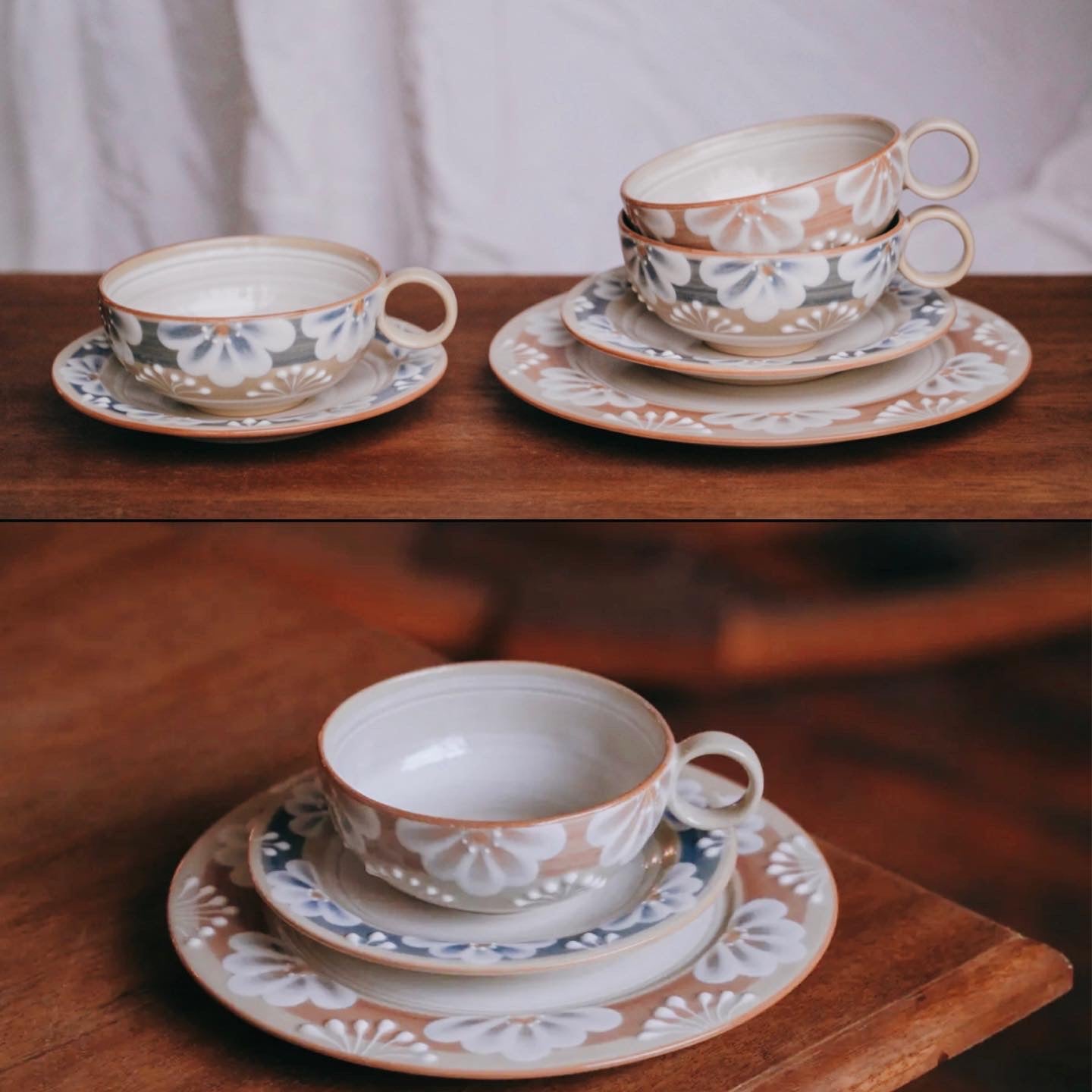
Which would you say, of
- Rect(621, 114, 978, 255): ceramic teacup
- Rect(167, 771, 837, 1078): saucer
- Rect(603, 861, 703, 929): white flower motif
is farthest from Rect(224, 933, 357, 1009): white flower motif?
Rect(621, 114, 978, 255): ceramic teacup

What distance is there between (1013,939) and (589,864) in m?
0.21

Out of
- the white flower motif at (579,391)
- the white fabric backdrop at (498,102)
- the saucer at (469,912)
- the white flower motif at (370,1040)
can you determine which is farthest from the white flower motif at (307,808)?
the white fabric backdrop at (498,102)

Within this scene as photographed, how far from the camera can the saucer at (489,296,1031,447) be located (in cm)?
53

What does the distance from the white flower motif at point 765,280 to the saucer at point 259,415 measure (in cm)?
11

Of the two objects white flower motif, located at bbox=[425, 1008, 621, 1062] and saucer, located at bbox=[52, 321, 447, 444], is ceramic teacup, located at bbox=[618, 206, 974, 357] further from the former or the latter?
white flower motif, located at bbox=[425, 1008, 621, 1062]

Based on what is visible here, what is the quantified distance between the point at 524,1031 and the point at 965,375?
30cm

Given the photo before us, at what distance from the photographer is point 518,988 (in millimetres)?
595

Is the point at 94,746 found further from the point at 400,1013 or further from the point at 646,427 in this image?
the point at 646,427

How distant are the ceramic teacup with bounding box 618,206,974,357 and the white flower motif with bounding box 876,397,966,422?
43 millimetres

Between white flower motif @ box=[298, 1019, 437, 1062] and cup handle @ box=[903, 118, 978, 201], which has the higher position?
cup handle @ box=[903, 118, 978, 201]

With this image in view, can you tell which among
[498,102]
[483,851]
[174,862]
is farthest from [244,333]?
[498,102]

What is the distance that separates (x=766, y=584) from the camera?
1380 mm

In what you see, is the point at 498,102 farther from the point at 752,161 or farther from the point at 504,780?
the point at 504,780

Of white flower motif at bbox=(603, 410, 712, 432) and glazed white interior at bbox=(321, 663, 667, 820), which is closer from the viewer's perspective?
white flower motif at bbox=(603, 410, 712, 432)
